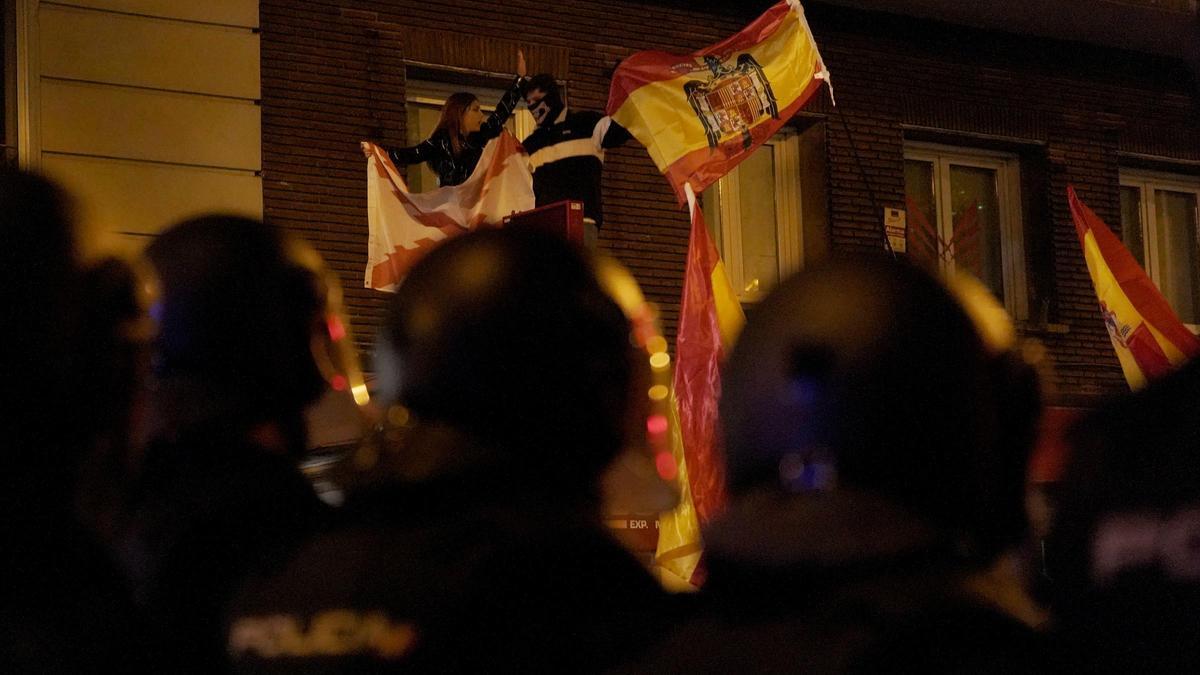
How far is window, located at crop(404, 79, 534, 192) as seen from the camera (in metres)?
10.7

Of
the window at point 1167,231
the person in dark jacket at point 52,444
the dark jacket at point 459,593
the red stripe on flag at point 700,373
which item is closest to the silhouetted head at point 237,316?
the person in dark jacket at point 52,444

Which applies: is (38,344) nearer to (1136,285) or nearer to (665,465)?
(665,465)

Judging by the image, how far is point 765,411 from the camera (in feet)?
6.99

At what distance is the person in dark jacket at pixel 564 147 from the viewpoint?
827 centimetres

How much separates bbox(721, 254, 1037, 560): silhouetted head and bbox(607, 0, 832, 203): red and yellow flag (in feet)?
21.1

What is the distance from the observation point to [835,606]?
1870mm

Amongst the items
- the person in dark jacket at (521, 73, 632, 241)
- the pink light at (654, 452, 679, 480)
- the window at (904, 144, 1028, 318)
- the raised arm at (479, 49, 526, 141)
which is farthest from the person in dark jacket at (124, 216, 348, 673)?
the window at (904, 144, 1028, 318)

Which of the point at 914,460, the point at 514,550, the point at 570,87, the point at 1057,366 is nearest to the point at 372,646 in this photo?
the point at 514,550

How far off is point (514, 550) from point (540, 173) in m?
6.21

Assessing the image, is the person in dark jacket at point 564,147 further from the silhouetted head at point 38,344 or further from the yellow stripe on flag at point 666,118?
the silhouetted head at point 38,344

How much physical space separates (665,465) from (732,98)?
6201mm

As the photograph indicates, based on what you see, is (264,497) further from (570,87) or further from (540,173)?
(570,87)

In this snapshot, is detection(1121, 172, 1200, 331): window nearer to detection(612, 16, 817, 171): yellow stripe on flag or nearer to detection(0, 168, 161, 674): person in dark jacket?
detection(612, 16, 817, 171): yellow stripe on flag

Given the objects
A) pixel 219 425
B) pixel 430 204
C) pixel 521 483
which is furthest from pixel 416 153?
pixel 521 483
